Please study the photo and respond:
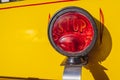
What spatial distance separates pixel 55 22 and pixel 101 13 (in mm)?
383

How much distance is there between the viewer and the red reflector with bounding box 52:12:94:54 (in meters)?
2.19

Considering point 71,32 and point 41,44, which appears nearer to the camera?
point 71,32

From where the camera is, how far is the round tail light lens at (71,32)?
2.18 metres

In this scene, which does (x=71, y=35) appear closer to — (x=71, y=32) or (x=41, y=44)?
(x=71, y=32)

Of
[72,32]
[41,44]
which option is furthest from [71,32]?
[41,44]

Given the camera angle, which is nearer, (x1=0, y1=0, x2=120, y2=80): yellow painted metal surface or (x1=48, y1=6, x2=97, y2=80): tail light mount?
(x1=48, y1=6, x2=97, y2=80): tail light mount

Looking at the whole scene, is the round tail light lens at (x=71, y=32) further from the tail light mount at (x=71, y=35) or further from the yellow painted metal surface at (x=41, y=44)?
the yellow painted metal surface at (x=41, y=44)

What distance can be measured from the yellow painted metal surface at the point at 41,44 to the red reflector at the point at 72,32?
0.73ft

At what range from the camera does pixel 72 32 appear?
223 centimetres

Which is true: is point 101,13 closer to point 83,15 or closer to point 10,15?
point 83,15

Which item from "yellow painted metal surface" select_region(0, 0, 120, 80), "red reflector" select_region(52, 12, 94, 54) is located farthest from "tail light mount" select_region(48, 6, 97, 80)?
"yellow painted metal surface" select_region(0, 0, 120, 80)

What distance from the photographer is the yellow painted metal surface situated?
8.04 feet

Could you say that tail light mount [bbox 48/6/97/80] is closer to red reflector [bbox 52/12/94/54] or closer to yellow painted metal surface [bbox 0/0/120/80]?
red reflector [bbox 52/12/94/54]

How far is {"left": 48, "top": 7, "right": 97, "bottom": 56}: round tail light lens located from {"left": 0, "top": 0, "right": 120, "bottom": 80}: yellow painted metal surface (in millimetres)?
225
